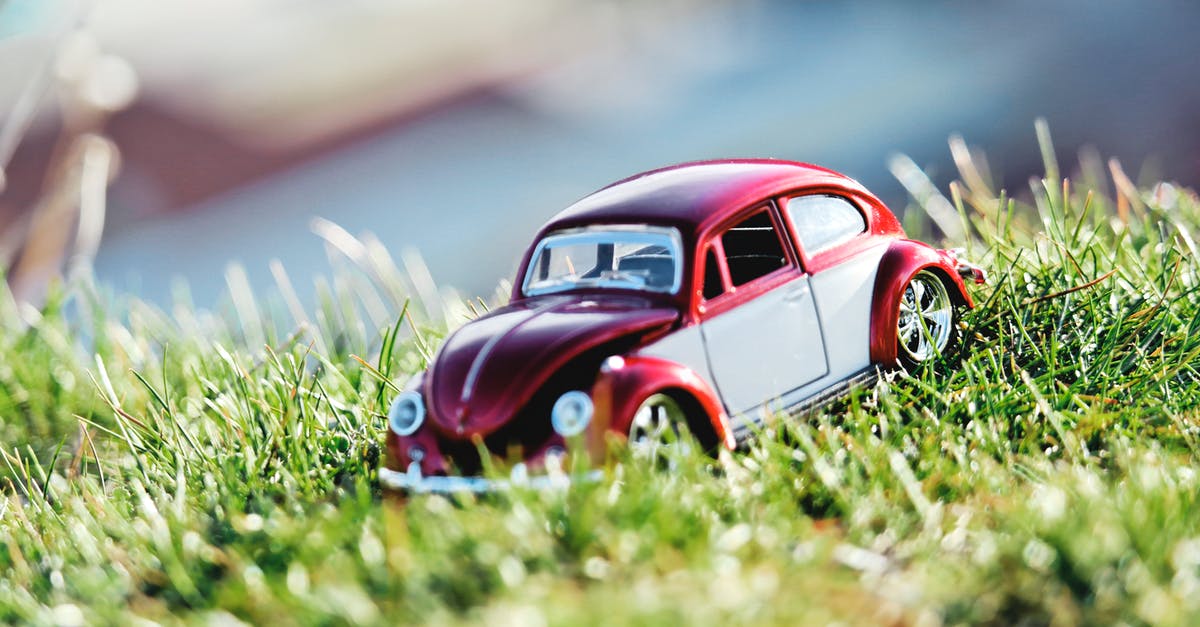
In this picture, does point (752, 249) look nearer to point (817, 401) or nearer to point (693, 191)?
point (693, 191)

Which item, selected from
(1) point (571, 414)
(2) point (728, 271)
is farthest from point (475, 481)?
(2) point (728, 271)

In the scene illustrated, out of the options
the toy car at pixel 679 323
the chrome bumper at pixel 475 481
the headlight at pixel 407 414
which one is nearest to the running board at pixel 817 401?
the toy car at pixel 679 323

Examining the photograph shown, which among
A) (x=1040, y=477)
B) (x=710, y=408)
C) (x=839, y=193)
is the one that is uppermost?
(x=839, y=193)

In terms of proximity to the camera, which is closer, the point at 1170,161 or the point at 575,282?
the point at 575,282

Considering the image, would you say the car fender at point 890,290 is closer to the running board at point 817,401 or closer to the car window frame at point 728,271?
the running board at point 817,401

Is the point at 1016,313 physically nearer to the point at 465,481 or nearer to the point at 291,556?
the point at 465,481

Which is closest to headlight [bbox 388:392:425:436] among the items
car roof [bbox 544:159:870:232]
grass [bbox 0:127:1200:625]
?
grass [bbox 0:127:1200:625]

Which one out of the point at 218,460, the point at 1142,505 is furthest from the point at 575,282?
the point at 1142,505

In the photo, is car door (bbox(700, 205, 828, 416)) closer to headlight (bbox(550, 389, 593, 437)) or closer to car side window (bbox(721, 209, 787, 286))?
car side window (bbox(721, 209, 787, 286))
